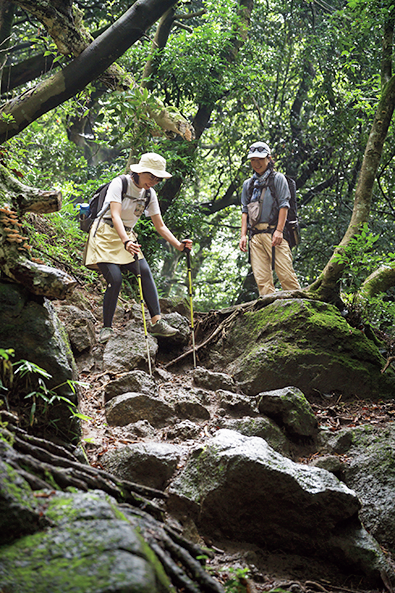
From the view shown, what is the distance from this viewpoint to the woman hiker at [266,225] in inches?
263

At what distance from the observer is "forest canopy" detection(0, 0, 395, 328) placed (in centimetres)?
646

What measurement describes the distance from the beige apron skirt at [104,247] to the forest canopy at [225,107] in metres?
1.03

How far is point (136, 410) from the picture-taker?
418 cm

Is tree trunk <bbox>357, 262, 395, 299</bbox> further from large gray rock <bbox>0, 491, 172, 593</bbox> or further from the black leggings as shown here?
large gray rock <bbox>0, 491, 172, 593</bbox>

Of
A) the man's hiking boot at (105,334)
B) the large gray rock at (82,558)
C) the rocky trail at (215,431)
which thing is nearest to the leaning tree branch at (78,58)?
the rocky trail at (215,431)

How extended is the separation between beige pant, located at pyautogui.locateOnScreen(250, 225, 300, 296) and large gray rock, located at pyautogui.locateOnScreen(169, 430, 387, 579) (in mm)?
4114

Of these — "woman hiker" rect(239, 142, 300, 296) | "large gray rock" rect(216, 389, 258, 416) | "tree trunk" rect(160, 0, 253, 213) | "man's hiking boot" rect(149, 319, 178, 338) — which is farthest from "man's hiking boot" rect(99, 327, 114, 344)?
"tree trunk" rect(160, 0, 253, 213)

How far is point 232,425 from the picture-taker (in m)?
4.11

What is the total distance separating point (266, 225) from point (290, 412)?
3399mm

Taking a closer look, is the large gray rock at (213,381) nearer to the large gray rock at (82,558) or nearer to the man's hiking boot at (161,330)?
the man's hiking boot at (161,330)

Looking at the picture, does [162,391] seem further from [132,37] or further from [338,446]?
[132,37]

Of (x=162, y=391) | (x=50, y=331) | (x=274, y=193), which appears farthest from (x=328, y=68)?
(x=50, y=331)

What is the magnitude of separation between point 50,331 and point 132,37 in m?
4.86

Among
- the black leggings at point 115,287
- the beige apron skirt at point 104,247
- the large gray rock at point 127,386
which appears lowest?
the large gray rock at point 127,386
